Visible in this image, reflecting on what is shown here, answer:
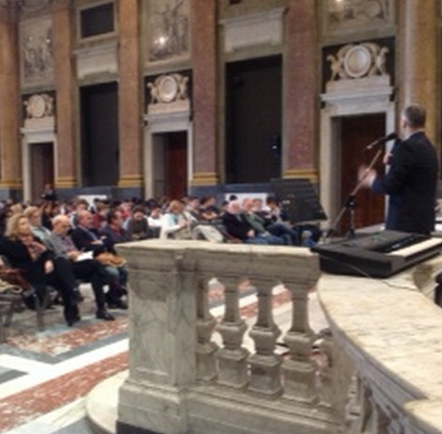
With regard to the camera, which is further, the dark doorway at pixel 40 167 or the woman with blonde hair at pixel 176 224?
the dark doorway at pixel 40 167

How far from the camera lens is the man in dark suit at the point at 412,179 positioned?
3.26 m

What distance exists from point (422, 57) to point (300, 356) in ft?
32.2

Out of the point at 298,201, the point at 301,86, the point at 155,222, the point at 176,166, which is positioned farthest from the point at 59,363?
the point at 176,166

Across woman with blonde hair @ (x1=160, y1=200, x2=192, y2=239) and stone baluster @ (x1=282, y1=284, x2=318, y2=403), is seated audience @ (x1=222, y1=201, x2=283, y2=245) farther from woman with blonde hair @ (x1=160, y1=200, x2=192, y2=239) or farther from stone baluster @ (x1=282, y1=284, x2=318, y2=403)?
stone baluster @ (x1=282, y1=284, x2=318, y2=403)

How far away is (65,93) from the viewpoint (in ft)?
53.2

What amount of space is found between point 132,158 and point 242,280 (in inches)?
506

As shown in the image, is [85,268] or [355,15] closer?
[85,268]

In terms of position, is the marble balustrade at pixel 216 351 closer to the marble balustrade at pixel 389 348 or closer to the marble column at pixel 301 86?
the marble balustrade at pixel 389 348

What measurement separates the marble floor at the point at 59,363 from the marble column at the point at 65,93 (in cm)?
1088

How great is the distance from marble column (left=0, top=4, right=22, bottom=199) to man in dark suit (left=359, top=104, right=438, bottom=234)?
52.4 ft

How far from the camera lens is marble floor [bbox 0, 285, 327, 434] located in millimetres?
3227

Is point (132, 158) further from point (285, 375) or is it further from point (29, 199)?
point (285, 375)

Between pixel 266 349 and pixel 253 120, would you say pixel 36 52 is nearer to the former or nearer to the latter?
pixel 253 120

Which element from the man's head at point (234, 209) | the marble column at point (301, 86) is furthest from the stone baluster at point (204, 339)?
the marble column at point (301, 86)
